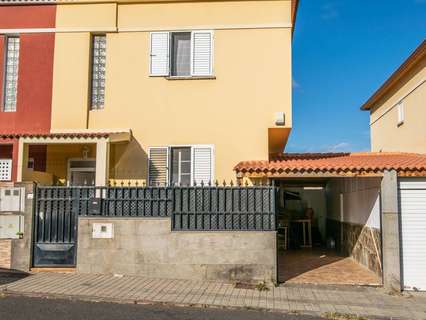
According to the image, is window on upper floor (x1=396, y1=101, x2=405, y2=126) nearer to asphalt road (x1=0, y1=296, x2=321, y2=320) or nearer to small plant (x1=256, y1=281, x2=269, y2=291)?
small plant (x1=256, y1=281, x2=269, y2=291)

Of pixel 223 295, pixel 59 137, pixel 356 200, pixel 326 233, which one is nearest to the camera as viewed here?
pixel 223 295

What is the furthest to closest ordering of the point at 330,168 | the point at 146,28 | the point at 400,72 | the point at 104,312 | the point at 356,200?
the point at 400,72 < the point at 356,200 < the point at 146,28 < the point at 330,168 < the point at 104,312

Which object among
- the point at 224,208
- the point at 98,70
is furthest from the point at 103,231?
the point at 98,70

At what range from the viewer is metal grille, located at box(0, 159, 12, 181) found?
11.8 metres

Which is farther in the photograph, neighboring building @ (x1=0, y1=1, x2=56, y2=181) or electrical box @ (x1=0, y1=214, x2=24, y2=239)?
neighboring building @ (x1=0, y1=1, x2=56, y2=181)

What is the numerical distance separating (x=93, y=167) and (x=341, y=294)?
808 cm

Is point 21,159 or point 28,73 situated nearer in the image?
point 21,159

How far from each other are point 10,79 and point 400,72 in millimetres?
13654

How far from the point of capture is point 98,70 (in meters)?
13.9

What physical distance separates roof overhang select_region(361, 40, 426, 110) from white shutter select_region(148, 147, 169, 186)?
8714 millimetres

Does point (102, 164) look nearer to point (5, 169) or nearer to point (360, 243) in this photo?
point (5, 169)

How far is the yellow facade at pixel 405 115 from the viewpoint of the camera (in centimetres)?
1473

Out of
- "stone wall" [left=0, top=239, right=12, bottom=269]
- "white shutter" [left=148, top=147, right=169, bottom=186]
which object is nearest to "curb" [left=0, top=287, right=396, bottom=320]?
"stone wall" [left=0, top=239, right=12, bottom=269]

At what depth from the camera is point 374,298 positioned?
373 inches
